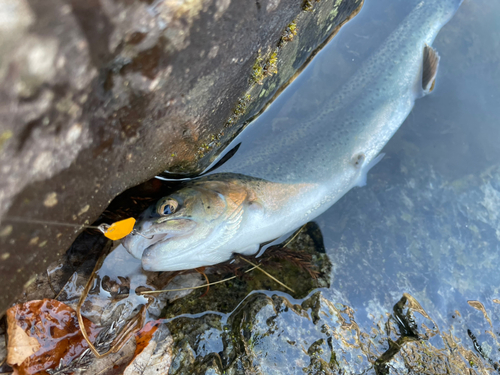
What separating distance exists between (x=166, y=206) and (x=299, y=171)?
1.44m

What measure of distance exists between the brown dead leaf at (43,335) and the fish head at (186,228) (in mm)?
753

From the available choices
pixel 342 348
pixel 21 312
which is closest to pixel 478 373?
pixel 342 348

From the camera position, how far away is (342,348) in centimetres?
288

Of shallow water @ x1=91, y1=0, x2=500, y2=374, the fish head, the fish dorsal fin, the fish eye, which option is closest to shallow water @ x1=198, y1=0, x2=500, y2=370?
shallow water @ x1=91, y1=0, x2=500, y2=374

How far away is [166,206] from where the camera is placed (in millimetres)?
2680

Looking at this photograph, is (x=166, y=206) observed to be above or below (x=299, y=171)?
above

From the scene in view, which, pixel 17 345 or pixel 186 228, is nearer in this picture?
pixel 17 345

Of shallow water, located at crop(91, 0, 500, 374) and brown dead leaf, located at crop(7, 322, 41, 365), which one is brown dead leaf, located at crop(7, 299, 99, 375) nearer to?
brown dead leaf, located at crop(7, 322, 41, 365)

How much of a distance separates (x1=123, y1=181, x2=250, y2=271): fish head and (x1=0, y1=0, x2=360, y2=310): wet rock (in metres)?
0.33

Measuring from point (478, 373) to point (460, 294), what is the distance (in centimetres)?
72

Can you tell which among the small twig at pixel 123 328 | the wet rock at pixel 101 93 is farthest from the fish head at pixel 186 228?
the small twig at pixel 123 328

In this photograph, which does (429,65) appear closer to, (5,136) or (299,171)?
(299,171)

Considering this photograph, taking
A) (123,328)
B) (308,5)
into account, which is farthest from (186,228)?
(308,5)

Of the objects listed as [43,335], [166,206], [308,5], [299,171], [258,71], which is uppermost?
[308,5]
